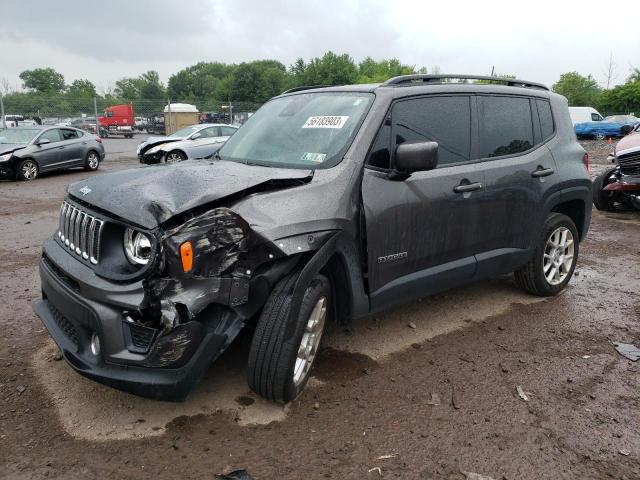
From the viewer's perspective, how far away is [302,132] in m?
3.83

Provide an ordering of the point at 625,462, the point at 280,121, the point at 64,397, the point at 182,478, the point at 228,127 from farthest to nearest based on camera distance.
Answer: the point at 228,127
the point at 280,121
the point at 64,397
the point at 625,462
the point at 182,478

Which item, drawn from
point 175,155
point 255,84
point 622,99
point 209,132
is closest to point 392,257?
point 175,155

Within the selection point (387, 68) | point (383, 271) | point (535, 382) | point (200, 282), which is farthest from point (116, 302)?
point (387, 68)

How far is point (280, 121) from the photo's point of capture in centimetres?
414

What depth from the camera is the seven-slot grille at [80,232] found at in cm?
285

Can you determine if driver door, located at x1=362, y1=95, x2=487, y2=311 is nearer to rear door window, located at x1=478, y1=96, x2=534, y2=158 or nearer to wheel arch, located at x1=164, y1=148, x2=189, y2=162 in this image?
rear door window, located at x1=478, y1=96, x2=534, y2=158

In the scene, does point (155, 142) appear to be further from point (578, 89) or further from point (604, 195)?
point (578, 89)

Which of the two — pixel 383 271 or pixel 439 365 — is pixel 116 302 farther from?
pixel 439 365

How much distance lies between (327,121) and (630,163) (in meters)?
7.23

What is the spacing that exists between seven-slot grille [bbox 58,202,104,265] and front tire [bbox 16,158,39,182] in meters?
12.6

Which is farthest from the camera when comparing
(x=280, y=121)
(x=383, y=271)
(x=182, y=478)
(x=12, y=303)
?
(x=12, y=303)

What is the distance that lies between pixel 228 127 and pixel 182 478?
15698 mm

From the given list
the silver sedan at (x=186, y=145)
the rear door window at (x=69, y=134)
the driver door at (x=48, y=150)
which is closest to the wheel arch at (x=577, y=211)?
the silver sedan at (x=186, y=145)

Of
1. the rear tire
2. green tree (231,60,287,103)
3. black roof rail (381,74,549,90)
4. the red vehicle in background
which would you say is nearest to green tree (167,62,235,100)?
green tree (231,60,287,103)
